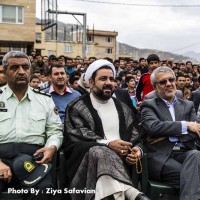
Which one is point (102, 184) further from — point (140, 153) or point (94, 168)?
point (140, 153)

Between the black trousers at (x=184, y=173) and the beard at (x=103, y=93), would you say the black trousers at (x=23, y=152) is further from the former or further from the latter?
the black trousers at (x=184, y=173)

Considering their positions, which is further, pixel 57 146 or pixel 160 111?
pixel 160 111

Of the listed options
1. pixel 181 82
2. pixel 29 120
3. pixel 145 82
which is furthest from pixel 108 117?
pixel 181 82

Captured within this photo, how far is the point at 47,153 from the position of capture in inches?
133

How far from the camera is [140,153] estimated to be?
3.45 metres

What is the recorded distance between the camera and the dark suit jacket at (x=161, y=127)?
3.63 meters

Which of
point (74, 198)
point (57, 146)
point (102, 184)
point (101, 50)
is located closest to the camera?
point (102, 184)

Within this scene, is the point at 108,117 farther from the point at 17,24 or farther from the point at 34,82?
the point at 17,24

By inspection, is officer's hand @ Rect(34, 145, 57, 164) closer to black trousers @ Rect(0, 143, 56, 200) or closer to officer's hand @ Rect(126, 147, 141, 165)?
black trousers @ Rect(0, 143, 56, 200)

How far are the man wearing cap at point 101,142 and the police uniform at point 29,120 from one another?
0.15 meters

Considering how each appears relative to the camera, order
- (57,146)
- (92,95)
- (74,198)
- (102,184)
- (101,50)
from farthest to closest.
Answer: (101,50), (92,95), (57,146), (74,198), (102,184)

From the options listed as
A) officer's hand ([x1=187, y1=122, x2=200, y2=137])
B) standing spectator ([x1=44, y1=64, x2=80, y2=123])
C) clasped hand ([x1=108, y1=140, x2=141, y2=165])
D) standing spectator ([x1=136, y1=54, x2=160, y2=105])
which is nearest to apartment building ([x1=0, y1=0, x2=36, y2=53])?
standing spectator ([x1=136, y1=54, x2=160, y2=105])

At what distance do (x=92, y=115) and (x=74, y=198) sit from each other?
0.84 metres

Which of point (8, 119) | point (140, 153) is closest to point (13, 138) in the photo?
point (8, 119)
